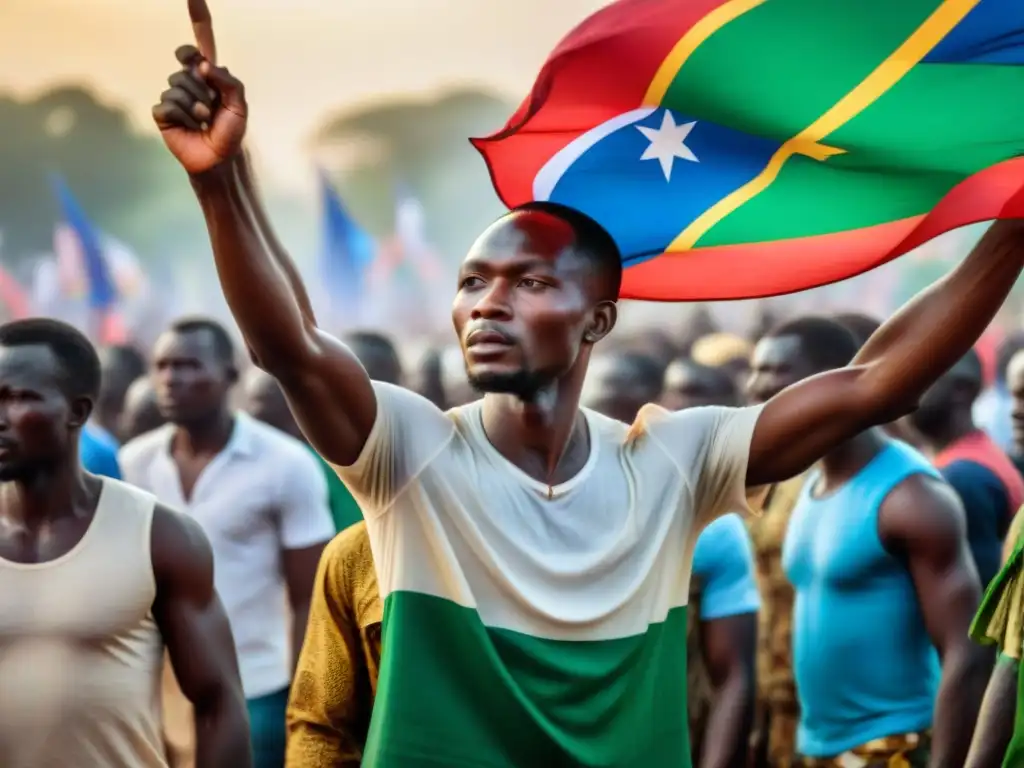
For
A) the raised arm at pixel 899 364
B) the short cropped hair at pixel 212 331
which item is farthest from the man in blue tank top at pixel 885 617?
the short cropped hair at pixel 212 331

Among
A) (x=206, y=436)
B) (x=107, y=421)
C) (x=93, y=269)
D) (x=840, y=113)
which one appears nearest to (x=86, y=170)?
(x=93, y=269)

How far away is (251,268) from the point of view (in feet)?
11.7

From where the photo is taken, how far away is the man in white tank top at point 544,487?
392 cm

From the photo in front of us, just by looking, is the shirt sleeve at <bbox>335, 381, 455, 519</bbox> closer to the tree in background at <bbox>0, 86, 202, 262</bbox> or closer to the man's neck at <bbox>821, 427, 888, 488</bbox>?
the man's neck at <bbox>821, 427, 888, 488</bbox>

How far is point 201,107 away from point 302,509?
427 centimetres

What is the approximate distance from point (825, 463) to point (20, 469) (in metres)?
2.74

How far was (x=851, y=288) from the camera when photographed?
2548cm

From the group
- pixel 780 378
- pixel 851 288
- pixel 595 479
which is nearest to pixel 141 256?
pixel 851 288

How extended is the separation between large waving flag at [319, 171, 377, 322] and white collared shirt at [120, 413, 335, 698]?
28.0ft

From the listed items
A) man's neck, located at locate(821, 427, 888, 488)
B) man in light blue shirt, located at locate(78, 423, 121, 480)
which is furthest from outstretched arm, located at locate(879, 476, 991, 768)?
man in light blue shirt, located at locate(78, 423, 121, 480)

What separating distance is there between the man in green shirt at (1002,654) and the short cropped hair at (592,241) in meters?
1.29

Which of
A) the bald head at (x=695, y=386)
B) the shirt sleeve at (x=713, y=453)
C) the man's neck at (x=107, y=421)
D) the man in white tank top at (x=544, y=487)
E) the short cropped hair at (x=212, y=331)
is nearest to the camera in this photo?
the man in white tank top at (x=544, y=487)

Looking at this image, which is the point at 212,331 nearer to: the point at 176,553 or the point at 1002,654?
the point at 176,553

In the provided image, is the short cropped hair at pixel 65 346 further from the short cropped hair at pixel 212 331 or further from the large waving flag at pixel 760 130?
the short cropped hair at pixel 212 331
